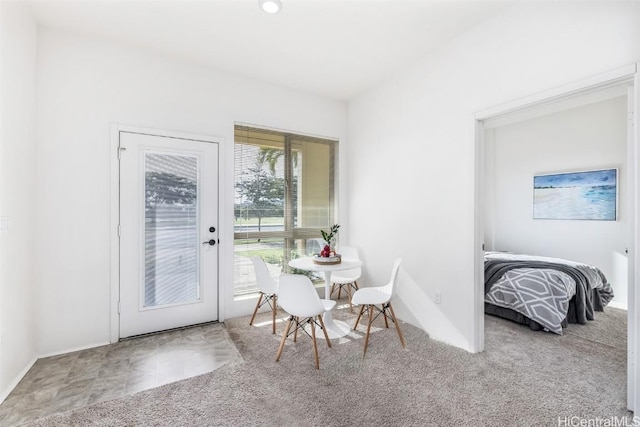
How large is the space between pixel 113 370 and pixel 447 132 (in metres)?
3.51

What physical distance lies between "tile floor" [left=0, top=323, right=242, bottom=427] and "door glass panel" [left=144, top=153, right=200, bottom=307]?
45 centimetres

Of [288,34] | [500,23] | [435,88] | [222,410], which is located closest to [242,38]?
[288,34]

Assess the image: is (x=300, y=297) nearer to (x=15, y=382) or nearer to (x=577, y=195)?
(x=15, y=382)

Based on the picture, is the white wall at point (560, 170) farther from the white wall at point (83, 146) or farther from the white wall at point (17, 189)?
the white wall at point (17, 189)

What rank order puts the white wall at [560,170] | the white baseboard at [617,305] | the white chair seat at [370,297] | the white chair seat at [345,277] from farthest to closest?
the white wall at [560,170]
the white baseboard at [617,305]
the white chair seat at [345,277]
the white chair seat at [370,297]

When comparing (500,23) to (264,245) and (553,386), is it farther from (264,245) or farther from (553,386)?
(264,245)

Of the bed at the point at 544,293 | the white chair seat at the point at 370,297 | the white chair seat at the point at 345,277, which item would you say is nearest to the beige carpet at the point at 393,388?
the bed at the point at 544,293

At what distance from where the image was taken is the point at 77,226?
259cm

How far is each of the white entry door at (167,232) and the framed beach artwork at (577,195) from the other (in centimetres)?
507

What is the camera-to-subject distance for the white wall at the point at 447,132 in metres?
1.93

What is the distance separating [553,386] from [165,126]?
398 cm

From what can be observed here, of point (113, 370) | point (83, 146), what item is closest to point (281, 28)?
point (83, 146)

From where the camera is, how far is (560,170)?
15.1 ft

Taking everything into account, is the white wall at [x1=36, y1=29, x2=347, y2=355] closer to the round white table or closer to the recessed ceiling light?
the recessed ceiling light
